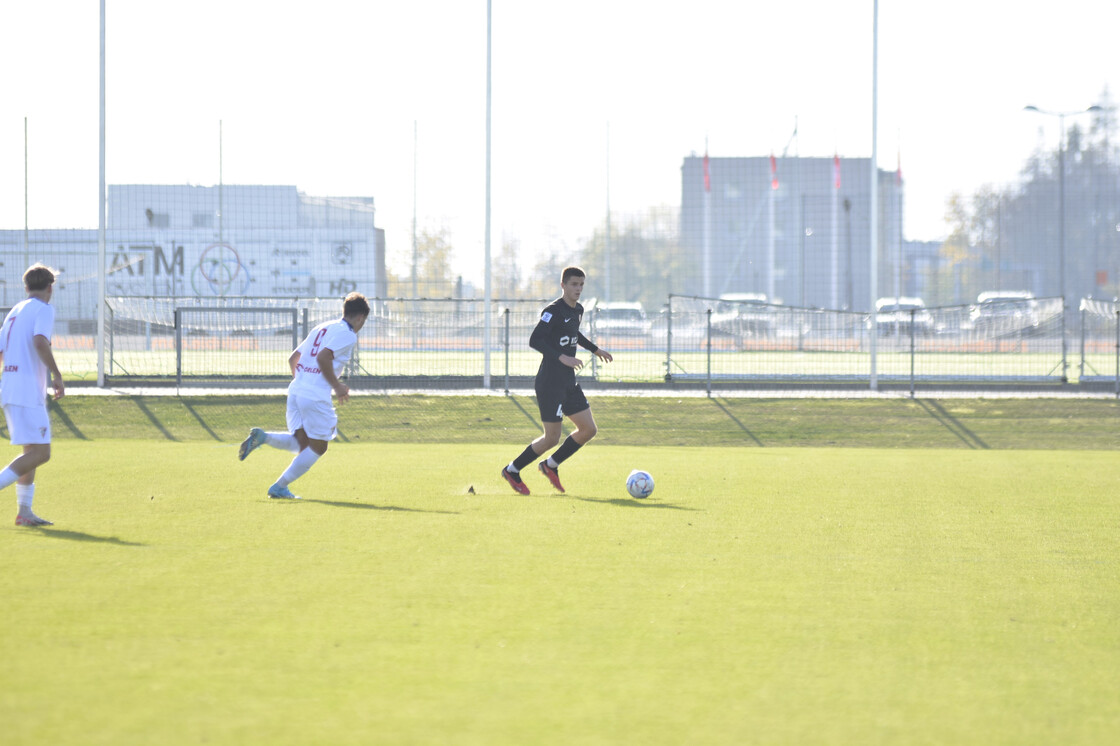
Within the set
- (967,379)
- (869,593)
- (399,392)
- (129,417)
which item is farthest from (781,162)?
(869,593)

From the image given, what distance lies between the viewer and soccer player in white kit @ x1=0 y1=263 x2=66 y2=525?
854 cm

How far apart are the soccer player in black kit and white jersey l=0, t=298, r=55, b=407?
Answer: 3.96m

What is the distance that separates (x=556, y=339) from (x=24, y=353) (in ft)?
14.2

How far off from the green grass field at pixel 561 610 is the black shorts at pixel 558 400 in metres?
0.74

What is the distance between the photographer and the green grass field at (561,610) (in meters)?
4.12

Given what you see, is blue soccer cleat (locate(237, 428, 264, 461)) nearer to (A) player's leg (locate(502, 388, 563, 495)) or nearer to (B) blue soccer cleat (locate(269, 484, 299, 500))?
(B) blue soccer cleat (locate(269, 484, 299, 500))

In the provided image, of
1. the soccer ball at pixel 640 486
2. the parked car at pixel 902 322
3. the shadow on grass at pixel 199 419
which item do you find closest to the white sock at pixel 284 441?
the soccer ball at pixel 640 486

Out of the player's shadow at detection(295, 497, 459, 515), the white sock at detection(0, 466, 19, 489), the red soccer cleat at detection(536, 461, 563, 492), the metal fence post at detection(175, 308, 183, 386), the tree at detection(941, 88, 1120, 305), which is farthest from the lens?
the tree at detection(941, 88, 1120, 305)

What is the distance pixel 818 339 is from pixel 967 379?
11.4ft

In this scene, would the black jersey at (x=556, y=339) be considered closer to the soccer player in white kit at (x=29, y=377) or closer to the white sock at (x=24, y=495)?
the soccer player in white kit at (x=29, y=377)

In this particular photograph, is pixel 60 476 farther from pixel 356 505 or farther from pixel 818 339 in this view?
pixel 818 339

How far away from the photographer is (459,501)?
33.9ft

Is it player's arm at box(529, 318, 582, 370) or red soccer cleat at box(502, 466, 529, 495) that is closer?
player's arm at box(529, 318, 582, 370)

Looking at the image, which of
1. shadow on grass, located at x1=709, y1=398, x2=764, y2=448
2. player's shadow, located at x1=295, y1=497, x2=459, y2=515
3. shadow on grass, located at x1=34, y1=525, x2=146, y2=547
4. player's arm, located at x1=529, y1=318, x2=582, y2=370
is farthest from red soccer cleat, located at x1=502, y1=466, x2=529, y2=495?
shadow on grass, located at x1=709, y1=398, x2=764, y2=448
